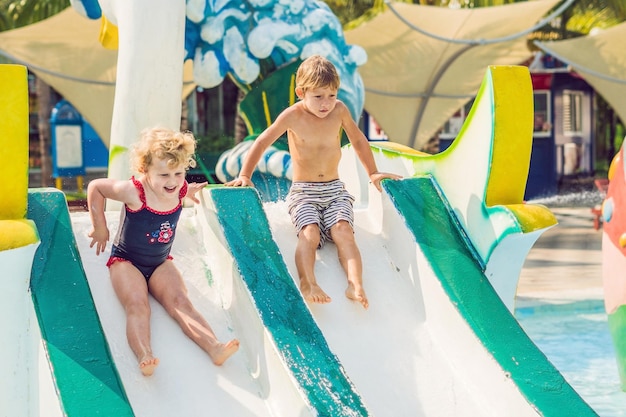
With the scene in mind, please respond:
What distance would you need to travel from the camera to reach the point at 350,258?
156 inches

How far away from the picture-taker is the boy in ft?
13.0

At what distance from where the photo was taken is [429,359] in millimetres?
3756

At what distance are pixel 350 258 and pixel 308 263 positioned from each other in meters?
0.20

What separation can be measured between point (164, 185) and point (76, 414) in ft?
3.12

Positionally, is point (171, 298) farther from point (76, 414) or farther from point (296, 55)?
point (296, 55)

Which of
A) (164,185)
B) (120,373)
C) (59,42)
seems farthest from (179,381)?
(59,42)

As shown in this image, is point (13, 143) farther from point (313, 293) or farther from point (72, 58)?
point (72, 58)

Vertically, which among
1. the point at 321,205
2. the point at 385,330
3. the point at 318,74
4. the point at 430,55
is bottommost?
the point at 430,55

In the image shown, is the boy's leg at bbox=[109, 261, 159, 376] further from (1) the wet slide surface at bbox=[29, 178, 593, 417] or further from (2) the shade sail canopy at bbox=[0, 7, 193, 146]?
(2) the shade sail canopy at bbox=[0, 7, 193, 146]

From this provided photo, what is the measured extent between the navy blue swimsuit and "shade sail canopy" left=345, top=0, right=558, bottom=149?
32.6 feet

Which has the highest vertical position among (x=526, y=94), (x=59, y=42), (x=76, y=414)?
(x=526, y=94)

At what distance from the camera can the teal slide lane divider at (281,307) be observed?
323cm

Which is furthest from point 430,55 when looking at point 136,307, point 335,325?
point 136,307

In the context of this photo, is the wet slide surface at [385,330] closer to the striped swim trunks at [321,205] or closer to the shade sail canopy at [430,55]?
the striped swim trunks at [321,205]
